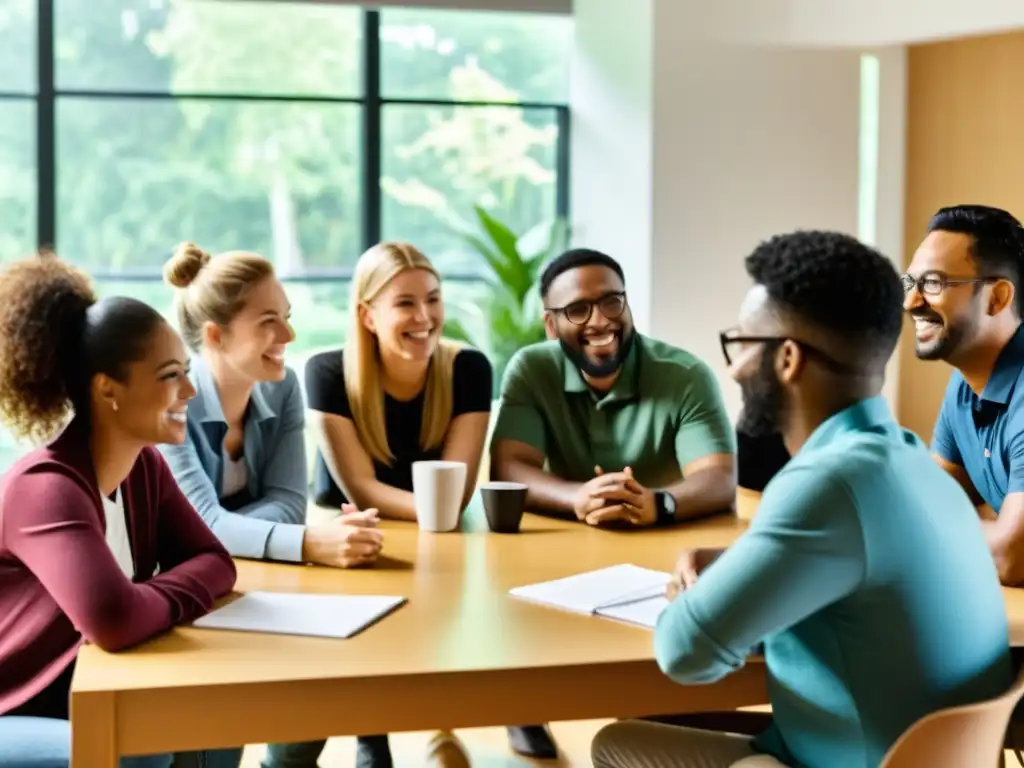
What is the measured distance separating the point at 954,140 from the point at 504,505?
3799 mm

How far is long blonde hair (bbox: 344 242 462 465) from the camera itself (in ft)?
9.11

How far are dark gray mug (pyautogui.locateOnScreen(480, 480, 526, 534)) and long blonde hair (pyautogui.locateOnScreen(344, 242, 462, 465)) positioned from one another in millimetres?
388

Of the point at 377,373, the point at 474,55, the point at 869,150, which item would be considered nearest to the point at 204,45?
the point at 474,55

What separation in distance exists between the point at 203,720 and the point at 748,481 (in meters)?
1.71

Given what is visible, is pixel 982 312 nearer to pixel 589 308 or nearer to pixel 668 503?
pixel 668 503

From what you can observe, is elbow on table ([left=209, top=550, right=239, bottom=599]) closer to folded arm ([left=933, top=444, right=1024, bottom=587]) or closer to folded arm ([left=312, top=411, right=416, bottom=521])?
folded arm ([left=312, top=411, right=416, bottom=521])

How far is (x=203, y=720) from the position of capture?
1.62 m

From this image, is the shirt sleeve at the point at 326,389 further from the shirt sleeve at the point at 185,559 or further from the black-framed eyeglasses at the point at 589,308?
the shirt sleeve at the point at 185,559

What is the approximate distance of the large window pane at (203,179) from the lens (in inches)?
230

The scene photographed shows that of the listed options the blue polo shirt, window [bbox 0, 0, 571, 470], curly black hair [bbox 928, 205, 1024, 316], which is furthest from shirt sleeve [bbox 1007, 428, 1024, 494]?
window [bbox 0, 0, 571, 470]

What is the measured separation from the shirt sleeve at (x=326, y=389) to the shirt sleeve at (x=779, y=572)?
4.27 feet

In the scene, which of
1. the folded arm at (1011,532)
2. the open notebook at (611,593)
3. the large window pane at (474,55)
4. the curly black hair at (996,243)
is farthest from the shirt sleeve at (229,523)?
the large window pane at (474,55)

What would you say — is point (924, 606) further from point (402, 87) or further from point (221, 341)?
point (402, 87)

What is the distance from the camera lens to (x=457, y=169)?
20.5 ft
